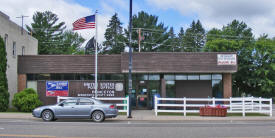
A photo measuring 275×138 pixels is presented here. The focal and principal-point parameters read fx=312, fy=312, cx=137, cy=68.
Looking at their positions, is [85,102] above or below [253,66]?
below

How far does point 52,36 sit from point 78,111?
188 ft

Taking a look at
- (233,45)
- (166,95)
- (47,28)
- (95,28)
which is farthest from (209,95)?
(47,28)

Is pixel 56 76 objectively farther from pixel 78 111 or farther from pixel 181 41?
pixel 181 41

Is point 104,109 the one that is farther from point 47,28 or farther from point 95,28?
point 47,28

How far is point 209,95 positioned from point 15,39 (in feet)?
56.9

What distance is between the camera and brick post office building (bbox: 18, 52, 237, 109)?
2419cm

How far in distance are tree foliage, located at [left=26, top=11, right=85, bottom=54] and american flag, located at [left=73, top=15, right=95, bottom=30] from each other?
4411 centimetres

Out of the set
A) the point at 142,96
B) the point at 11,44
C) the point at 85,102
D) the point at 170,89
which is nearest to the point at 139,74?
the point at 142,96

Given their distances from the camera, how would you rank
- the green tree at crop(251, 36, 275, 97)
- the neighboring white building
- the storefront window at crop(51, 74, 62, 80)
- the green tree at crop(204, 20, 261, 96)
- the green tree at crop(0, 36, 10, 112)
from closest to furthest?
the green tree at crop(0, 36, 10, 112) → the neighboring white building → the storefront window at crop(51, 74, 62, 80) → the green tree at crop(251, 36, 275, 97) → the green tree at crop(204, 20, 261, 96)

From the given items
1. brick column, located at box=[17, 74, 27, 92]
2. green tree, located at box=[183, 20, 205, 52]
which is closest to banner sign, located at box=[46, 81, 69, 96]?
brick column, located at box=[17, 74, 27, 92]

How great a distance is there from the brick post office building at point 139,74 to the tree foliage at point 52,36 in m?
41.3

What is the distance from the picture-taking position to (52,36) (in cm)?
7119

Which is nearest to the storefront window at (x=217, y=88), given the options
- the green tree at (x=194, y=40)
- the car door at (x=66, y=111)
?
the car door at (x=66, y=111)

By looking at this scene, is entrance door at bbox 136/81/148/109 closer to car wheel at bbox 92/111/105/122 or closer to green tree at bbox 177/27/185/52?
car wheel at bbox 92/111/105/122
